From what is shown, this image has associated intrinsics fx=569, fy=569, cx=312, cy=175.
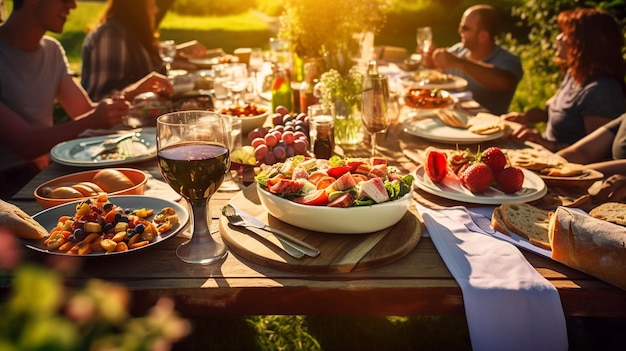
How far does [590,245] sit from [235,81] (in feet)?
8.10

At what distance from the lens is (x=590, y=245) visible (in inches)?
54.1

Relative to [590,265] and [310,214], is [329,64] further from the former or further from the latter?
[590,265]

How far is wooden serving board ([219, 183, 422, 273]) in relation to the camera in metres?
1.43

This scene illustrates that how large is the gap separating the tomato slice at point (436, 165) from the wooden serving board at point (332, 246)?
33cm

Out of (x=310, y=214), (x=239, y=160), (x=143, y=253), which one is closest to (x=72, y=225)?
(x=143, y=253)

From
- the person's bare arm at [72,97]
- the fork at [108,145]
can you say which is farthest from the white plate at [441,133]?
the person's bare arm at [72,97]

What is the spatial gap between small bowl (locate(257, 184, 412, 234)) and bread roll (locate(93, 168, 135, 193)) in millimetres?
613

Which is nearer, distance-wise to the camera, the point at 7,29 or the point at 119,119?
the point at 119,119

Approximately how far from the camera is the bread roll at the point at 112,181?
196 centimetres

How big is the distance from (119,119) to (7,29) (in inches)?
40.4

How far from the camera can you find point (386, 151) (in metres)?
2.56

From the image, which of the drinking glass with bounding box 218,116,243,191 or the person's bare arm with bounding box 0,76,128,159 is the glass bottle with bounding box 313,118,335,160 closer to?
the drinking glass with bounding box 218,116,243,191

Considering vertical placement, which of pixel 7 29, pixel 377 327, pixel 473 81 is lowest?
pixel 377 327

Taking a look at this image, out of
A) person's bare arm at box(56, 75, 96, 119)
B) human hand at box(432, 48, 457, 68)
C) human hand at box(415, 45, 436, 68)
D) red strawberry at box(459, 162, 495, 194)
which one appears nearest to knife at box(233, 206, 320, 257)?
red strawberry at box(459, 162, 495, 194)
